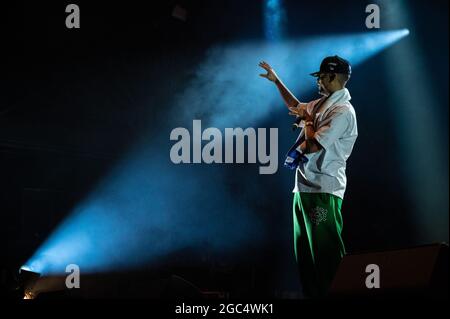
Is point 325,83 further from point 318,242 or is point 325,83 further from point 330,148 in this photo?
point 318,242

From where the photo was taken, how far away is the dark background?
6.32 meters

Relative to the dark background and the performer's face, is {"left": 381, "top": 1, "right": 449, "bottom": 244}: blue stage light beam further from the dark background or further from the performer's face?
the performer's face

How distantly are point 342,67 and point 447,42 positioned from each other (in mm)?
2702

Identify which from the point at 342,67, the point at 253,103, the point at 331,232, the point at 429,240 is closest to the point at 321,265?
the point at 331,232

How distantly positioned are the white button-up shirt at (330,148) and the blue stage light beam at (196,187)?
83.6 inches

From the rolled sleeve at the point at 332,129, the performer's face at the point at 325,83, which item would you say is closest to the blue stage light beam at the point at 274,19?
the performer's face at the point at 325,83

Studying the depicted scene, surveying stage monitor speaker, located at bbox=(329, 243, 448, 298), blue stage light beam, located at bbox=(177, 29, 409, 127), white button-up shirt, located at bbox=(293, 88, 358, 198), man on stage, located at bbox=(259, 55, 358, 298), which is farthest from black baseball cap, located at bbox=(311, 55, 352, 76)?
blue stage light beam, located at bbox=(177, 29, 409, 127)

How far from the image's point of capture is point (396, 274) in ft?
9.94

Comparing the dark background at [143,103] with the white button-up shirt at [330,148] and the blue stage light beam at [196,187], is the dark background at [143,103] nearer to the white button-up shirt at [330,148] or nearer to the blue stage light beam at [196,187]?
the blue stage light beam at [196,187]

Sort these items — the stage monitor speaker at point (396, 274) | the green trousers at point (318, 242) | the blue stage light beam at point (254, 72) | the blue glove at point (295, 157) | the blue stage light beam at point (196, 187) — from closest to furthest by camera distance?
the stage monitor speaker at point (396, 274) < the green trousers at point (318, 242) < the blue glove at point (295, 157) < the blue stage light beam at point (254, 72) < the blue stage light beam at point (196, 187)

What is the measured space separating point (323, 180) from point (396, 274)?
119 cm

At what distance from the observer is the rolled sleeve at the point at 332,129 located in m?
4.08

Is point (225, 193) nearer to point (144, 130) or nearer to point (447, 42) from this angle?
point (144, 130)

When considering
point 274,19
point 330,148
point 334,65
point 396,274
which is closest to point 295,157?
point 330,148
